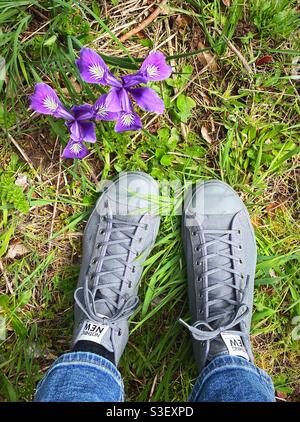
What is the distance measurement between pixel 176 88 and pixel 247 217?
546mm

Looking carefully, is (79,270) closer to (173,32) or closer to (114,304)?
(114,304)

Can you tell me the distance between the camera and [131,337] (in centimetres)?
192

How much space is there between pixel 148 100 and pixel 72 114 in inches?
9.9

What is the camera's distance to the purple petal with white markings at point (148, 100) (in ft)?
5.12

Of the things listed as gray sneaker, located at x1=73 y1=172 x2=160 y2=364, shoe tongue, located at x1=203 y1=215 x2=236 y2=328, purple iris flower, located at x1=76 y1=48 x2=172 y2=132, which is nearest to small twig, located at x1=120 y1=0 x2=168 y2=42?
purple iris flower, located at x1=76 y1=48 x2=172 y2=132

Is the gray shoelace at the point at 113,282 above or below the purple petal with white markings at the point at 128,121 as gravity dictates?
below

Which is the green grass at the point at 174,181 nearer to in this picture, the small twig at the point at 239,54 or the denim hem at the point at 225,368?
the small twig at the point at 239,54

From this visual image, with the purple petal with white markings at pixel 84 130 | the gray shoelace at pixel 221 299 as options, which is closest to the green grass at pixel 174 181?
the gray shoelace at pixel 221 299

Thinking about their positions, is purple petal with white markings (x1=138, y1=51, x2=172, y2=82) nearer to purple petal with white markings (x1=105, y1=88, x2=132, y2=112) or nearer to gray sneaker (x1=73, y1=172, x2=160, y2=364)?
purple petal with white markings (x1=105, y1=88, x2=132, y2=112)

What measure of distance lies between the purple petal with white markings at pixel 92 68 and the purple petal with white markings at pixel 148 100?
102 millimetres

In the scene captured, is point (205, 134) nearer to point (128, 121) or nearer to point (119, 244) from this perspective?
point (128, 121)
